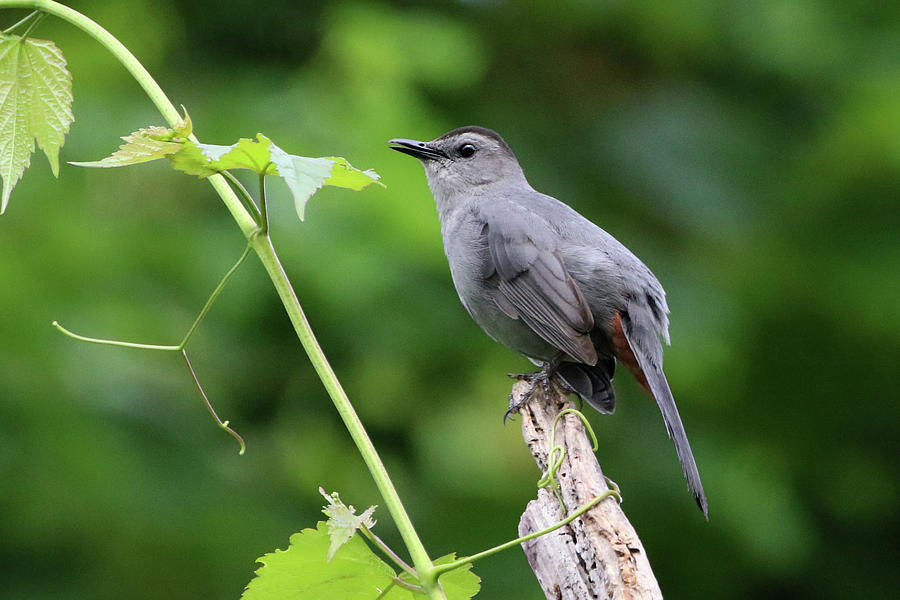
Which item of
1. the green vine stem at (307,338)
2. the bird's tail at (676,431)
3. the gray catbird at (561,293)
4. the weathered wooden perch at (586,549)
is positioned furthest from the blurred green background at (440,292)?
the green vine stem at (307,338)

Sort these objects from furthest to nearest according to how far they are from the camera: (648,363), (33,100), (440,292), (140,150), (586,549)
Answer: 1. (440,292)
2. (648,363)
3. (586,549)
4. (33,100)
5. (140,150)

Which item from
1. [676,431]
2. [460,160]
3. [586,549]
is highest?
[460,160]

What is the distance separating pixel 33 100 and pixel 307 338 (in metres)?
0.67

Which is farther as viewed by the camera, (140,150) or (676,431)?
(676,431)

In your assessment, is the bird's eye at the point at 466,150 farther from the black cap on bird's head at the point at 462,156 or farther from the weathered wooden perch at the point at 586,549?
the weathered wooden perch at the point at 586,549

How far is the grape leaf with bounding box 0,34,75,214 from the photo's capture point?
5.72 feet

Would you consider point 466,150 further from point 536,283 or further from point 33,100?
point 33,100

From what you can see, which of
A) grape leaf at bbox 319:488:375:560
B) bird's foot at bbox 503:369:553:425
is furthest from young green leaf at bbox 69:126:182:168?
bird's foot at bbox 503:369:553:425

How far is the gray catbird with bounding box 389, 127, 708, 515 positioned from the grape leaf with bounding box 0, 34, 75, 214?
202 centimetres

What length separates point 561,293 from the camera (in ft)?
11.5

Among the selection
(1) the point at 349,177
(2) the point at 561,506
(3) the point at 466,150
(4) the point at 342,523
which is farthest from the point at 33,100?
(3) the point at 466,150

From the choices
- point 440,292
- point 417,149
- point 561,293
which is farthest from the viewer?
point 440,292

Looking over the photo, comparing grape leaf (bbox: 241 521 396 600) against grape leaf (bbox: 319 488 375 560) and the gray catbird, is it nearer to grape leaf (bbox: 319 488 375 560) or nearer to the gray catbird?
grape leaf (bbox: 319 488 375 560)

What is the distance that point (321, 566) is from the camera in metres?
1.65
